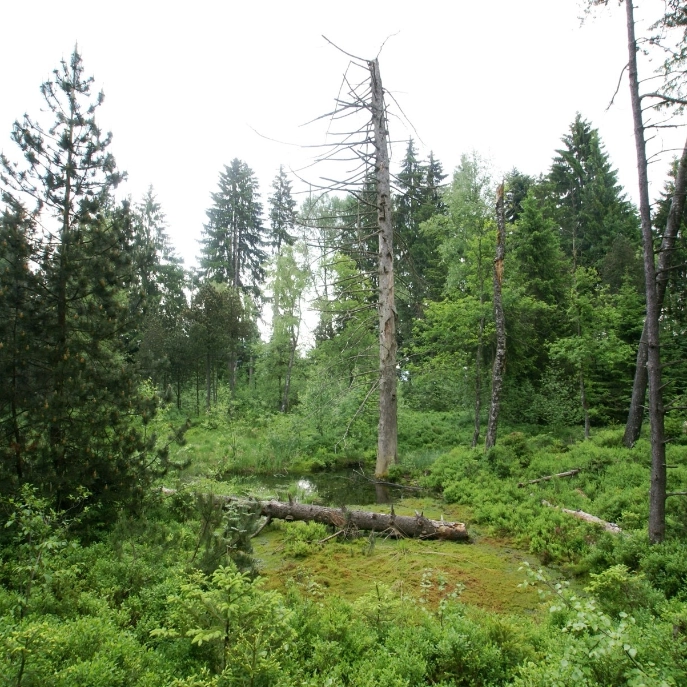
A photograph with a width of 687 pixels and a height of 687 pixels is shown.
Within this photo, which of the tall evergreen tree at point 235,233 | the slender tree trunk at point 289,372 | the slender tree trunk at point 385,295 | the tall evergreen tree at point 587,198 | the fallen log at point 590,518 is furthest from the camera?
the tall evergreen tree at point 235,233

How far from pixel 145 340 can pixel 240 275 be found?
13.6 m

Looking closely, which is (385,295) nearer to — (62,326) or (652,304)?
(652,304)

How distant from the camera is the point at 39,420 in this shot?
20.8 feet

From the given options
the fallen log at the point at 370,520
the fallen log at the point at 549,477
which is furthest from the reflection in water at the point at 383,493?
the fallen log at the point at 549,477

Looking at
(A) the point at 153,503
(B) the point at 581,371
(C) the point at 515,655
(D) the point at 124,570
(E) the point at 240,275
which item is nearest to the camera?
(C) the point at 515,655

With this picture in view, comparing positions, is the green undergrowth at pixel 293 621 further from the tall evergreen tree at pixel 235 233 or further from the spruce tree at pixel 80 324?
the tall evergreen tree at pixel 235 233

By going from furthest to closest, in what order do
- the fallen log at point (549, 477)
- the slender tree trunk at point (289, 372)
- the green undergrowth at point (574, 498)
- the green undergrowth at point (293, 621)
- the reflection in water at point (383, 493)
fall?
1. the slender tree trunk at point (289, 372)
2. the reflection in water at point (383, 493)
3. the fallen log at point (549, 477)
4. the green undergrowth at point (574, 498)
5. the green undergrowth at point (293, 621)

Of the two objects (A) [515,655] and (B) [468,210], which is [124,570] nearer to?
(A) [515,655]

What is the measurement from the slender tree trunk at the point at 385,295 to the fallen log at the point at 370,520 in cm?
452

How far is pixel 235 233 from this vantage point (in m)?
35.7

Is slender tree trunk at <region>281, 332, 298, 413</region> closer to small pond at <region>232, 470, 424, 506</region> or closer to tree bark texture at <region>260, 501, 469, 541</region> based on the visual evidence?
small pond at <region>232, 470, 424, 506</region>

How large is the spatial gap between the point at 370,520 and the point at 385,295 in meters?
6.57

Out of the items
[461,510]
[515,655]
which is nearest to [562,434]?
[461,510]

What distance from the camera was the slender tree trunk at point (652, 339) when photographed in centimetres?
595
